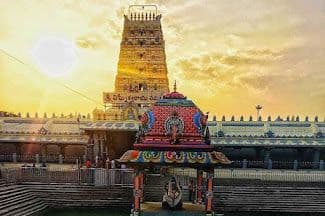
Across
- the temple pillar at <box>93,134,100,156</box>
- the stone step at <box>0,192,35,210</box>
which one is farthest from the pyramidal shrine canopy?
the temple pillar at <box>93,134,100,156</box>

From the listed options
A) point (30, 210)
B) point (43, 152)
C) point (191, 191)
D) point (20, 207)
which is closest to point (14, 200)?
point (20, 207)

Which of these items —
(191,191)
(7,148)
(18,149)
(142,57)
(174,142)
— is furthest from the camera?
(142,57)

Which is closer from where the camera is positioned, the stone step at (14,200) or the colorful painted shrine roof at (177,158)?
the colorful painted shrine roof at (177,158)

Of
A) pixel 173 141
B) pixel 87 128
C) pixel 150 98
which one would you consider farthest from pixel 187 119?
pixel 150 98

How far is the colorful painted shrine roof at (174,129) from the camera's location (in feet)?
42.7

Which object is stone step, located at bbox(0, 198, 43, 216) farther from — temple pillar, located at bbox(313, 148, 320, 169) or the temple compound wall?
temple pillar, located at bbox(313, 148, 320, 169)

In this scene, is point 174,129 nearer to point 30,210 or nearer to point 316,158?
point 30,210

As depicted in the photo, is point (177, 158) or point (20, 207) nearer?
point (177, 158)

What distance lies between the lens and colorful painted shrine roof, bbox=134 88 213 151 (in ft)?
42.7

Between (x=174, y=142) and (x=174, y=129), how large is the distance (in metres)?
0.35

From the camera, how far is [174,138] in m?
13.0

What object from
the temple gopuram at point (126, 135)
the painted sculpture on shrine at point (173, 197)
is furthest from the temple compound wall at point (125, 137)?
the painted sculpture on shrine at point (173, 197)

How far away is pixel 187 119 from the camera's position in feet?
43.7

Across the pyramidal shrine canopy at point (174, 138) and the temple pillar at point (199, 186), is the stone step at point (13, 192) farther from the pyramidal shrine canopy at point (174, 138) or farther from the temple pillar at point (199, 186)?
the pyramidal shrine canopy at point (174, 138)
